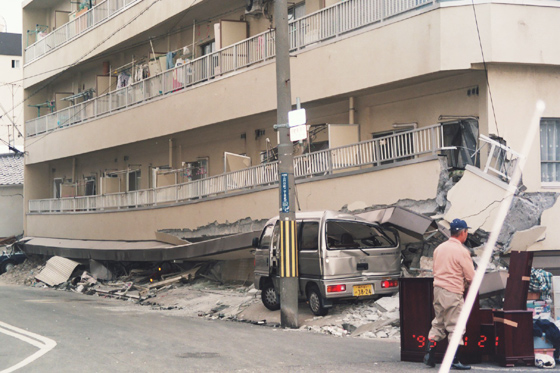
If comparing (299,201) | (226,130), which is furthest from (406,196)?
(226,130)

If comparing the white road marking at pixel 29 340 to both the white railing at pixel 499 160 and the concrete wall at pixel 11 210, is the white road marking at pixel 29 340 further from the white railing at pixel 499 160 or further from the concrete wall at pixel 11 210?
the concrete wall at pixel 11 210

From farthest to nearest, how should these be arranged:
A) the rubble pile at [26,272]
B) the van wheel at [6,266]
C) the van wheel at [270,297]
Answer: the van wheel at [6,266] → the rubble pile at [26,272] → the van wheel at [270,297]

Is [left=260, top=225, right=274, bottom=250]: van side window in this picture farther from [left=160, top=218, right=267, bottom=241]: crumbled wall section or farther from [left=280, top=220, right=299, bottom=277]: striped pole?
[left=160, top=218, right=267, bottom=241]: crumbled wall section

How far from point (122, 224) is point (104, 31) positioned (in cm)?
845

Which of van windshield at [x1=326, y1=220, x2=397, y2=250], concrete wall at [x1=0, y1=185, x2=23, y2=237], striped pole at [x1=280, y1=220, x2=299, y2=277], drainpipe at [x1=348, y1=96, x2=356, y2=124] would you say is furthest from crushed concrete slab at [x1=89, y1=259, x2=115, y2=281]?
concrete wall at [x1=0, y1=185, x2=23, y2=237]

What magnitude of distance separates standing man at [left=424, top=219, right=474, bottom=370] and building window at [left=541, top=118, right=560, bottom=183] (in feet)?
26.8

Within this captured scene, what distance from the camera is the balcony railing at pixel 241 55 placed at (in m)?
19.7

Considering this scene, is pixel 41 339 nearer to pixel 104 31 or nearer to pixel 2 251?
pixel 104 31

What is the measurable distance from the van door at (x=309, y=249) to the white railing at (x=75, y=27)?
18.1 metres

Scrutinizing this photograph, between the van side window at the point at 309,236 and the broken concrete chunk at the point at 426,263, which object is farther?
the broken concrete chunk at the point at 426,263

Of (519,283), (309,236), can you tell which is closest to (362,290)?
(309,236)

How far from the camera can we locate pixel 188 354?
38.7 ft

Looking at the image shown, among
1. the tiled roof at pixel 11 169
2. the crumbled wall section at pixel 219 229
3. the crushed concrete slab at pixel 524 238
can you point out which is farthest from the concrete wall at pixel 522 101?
the tiled roof at pixel 11 169

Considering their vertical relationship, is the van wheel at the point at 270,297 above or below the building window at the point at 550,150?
below
